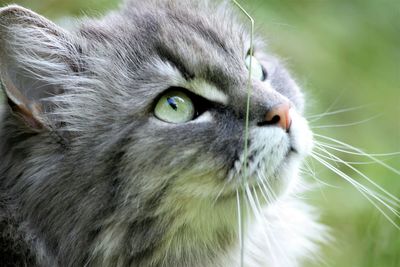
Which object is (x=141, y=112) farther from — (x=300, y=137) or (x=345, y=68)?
(x=345, y=68)

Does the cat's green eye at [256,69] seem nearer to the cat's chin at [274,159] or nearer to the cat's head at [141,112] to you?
the cat's head at [141,112]

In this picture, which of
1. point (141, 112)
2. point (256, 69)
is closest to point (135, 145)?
point (141, 112)

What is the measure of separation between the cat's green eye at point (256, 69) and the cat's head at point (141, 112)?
53mm

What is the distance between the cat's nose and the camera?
228 cm

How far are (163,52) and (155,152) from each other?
14.1 inches

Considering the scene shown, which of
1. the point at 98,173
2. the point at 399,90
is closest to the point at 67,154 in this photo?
the point at 98,173

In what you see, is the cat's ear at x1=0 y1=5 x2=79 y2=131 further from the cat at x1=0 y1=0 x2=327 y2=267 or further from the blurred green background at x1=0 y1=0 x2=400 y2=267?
the blurred green background at x1=0 y1=0 x2=400 y2=267

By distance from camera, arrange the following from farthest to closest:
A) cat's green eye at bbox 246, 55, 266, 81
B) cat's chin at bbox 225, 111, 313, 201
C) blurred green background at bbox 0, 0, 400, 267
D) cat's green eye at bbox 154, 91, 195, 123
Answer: blurred green background at bbox 0, 0, 400, 267
cat's green eye at bbox 246, 55, 266, 81
cat's green eye at bbox 154, 91, 195, 123
cat's chin at bbox 225, 111, 313, 201

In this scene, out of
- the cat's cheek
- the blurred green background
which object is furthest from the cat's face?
the blurred green background

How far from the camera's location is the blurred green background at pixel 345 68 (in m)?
3.75

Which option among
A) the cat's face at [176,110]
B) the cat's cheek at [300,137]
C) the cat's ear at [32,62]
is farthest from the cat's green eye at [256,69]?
the cat's ear at [32,62]

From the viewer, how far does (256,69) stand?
104 inches

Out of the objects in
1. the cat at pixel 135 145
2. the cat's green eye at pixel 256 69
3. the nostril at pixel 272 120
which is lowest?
the cat at pixel 135 145

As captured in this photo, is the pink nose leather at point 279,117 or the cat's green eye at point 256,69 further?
the cat's green eye at point 256,69
